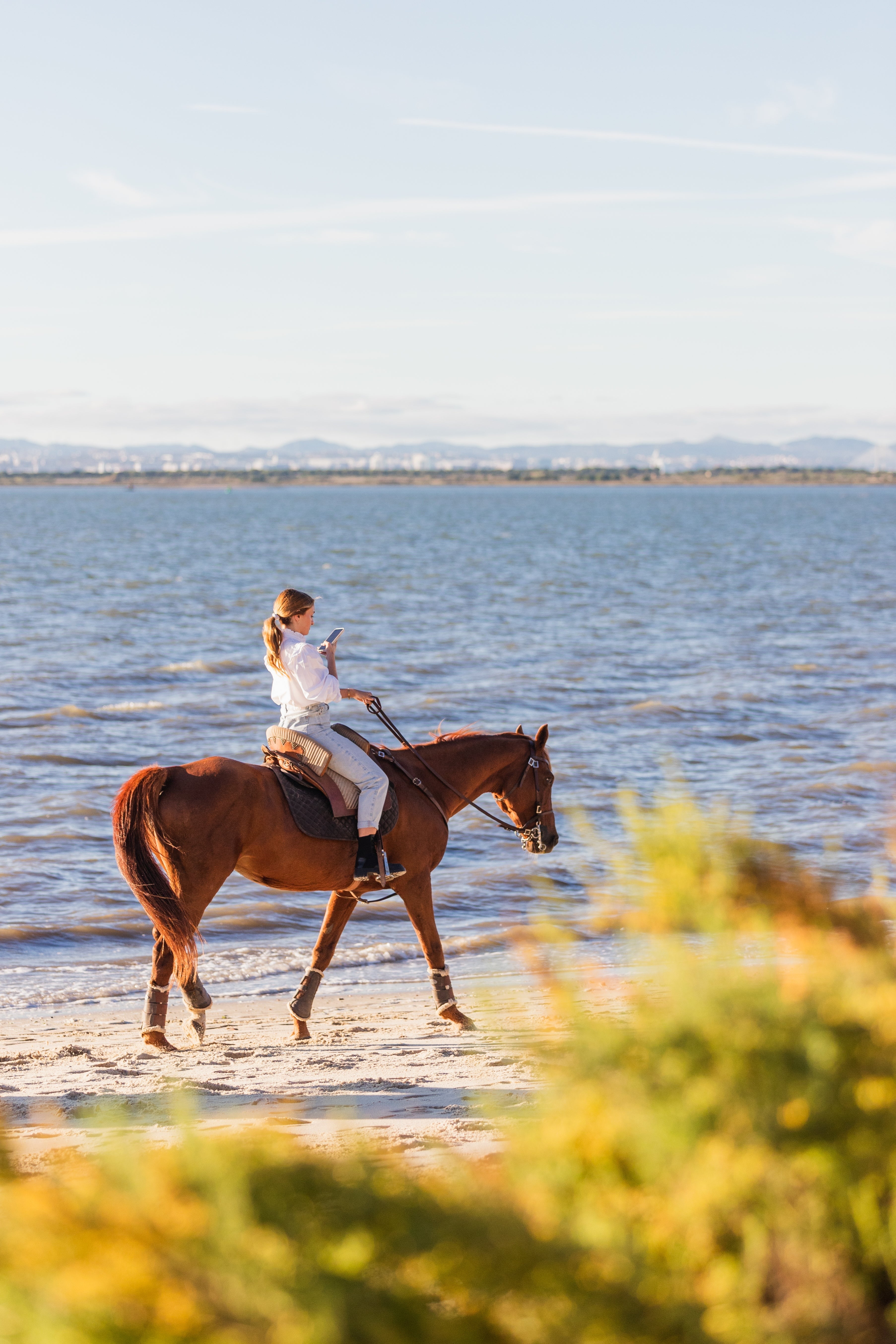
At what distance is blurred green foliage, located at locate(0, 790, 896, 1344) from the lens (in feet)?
7.00

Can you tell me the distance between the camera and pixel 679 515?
13612 cm

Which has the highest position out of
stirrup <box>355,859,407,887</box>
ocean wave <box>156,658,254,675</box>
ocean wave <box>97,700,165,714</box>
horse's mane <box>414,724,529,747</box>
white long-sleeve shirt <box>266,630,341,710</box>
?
white long-sleeve shirt <box>266,630,341,710</box>

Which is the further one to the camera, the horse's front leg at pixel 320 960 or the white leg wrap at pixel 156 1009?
the horse's front leg at pixel 320 960

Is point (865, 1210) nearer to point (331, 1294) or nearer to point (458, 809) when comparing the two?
point (331, 1294)

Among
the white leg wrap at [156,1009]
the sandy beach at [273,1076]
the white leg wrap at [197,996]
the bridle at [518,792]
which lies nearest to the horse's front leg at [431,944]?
the sandy beach at [273,1076]

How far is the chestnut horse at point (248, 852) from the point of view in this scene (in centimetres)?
773

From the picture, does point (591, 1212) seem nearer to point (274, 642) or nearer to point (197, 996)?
point (274, 642)

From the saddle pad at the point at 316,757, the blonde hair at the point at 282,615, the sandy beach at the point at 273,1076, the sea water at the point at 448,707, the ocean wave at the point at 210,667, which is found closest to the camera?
the sandy beach at the point at 273,1076

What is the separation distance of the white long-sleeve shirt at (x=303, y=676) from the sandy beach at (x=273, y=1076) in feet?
7.73

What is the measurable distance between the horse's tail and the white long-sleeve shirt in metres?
1.00

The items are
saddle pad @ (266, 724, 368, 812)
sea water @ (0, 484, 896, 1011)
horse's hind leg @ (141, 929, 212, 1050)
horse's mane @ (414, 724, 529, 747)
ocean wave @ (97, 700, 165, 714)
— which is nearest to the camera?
horse's hind leg @ (141, 929, 212, 1050)

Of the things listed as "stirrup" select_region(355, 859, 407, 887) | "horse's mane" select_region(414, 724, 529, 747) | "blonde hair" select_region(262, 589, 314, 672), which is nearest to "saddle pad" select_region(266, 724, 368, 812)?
"stirrup" select_region(355, 859, 407, 887)

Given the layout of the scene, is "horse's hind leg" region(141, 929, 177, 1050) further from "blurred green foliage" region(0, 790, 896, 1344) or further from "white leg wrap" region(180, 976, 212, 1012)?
"blurred green foliage" region(0, 790, 896, 1344)

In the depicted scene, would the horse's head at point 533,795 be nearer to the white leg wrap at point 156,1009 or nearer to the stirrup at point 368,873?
the stirrup at point 368,873
